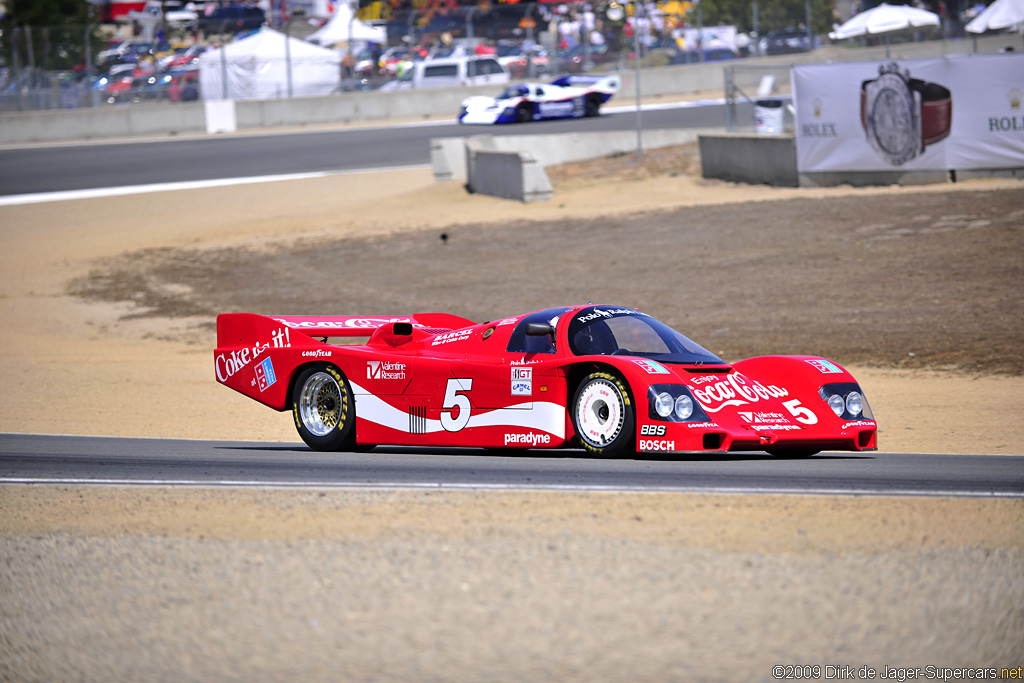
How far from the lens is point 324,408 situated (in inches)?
381

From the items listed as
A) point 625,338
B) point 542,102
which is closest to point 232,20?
point 542,102

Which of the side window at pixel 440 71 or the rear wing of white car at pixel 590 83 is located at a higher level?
the side window at pixel 440 71

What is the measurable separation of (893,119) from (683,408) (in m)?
16.3

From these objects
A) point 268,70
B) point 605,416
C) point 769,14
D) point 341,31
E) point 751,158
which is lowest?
point 605,416

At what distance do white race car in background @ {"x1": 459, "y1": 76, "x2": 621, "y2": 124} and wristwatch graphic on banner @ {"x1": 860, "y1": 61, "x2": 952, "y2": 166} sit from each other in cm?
1981

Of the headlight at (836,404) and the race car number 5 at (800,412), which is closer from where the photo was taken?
the race car number 5 at (800,412)

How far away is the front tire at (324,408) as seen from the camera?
9.43 m

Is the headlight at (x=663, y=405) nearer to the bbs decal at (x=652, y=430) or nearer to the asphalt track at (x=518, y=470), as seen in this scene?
the bbs decal at (x=652, y=430)

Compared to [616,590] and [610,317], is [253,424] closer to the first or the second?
[610,317]

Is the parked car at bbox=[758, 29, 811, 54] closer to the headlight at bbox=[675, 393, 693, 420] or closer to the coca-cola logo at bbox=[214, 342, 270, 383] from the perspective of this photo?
the coca-cola logo at bbox=[214, 342, 270, 383]

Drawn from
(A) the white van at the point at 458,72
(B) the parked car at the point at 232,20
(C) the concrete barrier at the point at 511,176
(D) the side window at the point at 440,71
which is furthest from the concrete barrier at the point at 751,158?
(B) the parked car at the point at 232,20

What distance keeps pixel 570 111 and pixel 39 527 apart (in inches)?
1465

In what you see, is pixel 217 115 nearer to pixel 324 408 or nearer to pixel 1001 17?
pixel 1001 17

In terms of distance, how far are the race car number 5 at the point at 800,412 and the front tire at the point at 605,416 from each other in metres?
1.19
